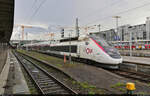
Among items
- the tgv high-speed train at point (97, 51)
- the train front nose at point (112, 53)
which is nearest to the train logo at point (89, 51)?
the tgv high-speed train at point (97, 51)

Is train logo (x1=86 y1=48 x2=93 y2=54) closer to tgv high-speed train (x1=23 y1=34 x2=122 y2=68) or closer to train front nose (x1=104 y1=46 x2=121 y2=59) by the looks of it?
tgv high-speed train (x1=23 y1=34 x2=122 y2=68)

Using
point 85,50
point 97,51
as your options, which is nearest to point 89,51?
point 85,50

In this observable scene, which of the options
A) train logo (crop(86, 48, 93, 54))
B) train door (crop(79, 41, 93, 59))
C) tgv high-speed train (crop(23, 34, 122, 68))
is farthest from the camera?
train door (crop(79, 41, 93, 59))

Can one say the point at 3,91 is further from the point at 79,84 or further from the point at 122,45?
the point at 122,45

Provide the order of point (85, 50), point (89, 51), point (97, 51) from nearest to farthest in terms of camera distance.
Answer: point (97, 51)
point (89, 51)
point (85, 50)

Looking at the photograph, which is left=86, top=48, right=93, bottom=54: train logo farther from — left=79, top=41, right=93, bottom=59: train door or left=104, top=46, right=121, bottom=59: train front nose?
left=104, top=46, right=121, bottom=59: train front nose

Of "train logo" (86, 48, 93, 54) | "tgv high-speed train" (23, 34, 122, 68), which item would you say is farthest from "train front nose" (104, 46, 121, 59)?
"train logo" (86, 48, 93, 54)

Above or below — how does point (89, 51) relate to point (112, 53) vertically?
above

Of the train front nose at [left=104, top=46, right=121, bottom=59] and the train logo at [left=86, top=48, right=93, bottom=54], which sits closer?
the train front nose at [left=104, top=46, right=121, bottom=59]

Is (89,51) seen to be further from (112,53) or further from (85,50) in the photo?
(112,53)

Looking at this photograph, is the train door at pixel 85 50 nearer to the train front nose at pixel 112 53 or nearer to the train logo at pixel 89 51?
the train logo at pixel 89 51

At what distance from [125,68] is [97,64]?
2879 millimetres

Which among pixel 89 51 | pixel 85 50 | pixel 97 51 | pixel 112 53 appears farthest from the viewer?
pixel 85 50

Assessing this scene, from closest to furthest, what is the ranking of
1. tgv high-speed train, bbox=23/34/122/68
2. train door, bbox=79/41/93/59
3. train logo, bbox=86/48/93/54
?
tgv high-speed train, bbox=23/34/122/68
train logo, bbox=86/48/93/54
train door, bbox=79/41/93/59
